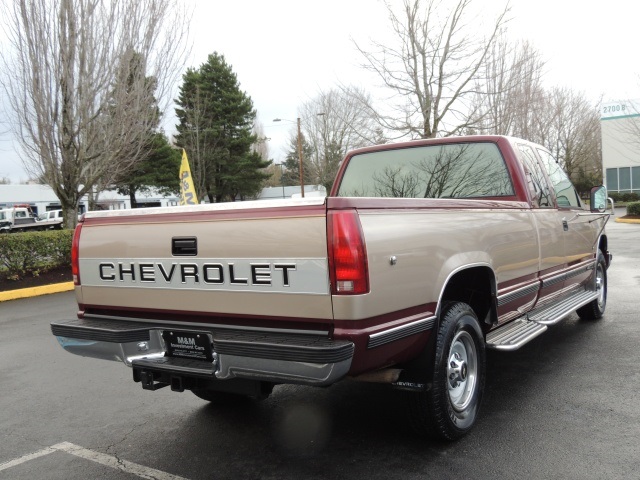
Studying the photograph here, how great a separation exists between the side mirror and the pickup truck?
1868 millimetres

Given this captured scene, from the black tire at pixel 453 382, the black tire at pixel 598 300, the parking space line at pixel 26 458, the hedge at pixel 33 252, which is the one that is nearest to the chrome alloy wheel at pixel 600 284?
Result: the black tire at pixel 598 300

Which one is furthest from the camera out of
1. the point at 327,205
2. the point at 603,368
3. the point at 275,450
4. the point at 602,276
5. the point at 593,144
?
the point at 593,144

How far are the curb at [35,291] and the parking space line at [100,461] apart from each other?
310 inches

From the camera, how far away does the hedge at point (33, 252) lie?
11.5 m

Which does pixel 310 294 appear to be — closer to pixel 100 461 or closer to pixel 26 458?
pixel 100 461

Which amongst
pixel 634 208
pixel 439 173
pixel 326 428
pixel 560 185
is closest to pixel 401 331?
pixel 326 428

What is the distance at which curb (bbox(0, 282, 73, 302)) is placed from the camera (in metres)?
10.4

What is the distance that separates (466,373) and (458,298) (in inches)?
20.8

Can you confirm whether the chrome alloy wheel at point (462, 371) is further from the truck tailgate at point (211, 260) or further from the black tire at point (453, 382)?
the truck tailgate at point (211, 260)

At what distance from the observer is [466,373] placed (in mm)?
3674

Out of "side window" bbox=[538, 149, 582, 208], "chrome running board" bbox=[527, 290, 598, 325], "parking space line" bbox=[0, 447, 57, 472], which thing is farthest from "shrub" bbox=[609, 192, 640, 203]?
"parking space line" bbox=[0, 447, 57, 472]

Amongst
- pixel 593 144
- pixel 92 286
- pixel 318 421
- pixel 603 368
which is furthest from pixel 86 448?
pixel 593 144

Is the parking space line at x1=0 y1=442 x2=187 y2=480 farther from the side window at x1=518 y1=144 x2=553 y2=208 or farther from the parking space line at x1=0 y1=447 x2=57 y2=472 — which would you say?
the side window at x1=518 y1=144 x2=553 y2=208

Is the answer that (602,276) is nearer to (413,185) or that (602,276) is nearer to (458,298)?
(413,185)
